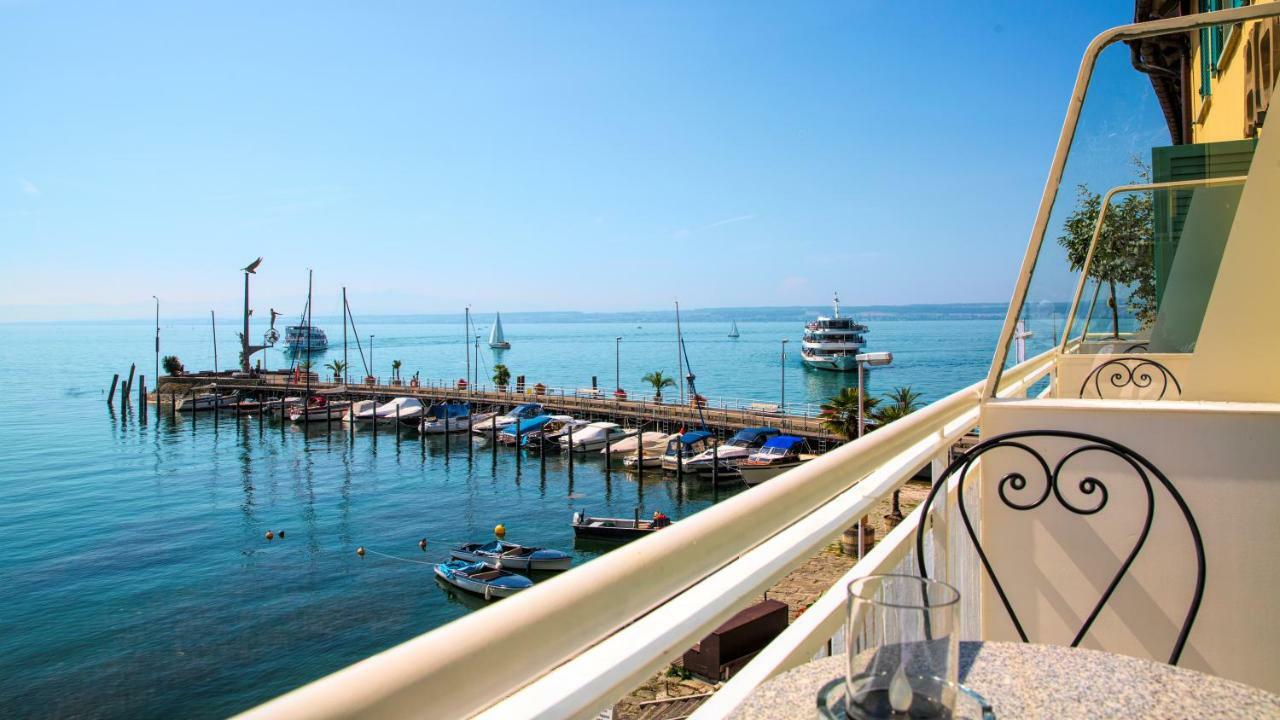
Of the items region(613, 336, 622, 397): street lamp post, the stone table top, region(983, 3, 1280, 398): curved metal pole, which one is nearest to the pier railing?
the stone table top

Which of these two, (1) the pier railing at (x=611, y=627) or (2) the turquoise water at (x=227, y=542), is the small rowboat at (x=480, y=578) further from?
(1) the pier railing at (x=611, y=627)

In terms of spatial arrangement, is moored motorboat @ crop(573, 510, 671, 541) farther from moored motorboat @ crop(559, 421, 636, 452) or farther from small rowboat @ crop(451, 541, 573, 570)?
moored motorboat @ crop(559, 421, 636, 452)

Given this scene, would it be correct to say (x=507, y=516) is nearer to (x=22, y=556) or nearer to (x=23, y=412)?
(x=22, y=556)

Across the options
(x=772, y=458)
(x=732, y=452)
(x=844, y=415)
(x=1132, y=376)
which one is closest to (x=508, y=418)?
(x=732, y=452)

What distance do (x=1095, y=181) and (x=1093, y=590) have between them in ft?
5.42

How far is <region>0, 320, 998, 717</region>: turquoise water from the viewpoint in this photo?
17734 millimetres

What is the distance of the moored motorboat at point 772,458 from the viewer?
30.4 m

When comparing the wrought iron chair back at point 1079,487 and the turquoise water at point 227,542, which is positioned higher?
the wrought iron chair back at point 1079,487

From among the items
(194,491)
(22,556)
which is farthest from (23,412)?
(22,556)

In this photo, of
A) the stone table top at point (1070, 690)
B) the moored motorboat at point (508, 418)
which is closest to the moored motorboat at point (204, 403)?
the moored motorboat at point (508, 418)

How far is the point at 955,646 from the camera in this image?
93 centimetres

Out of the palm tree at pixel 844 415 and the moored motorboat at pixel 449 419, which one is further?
the moored motorboat at pixel 449 419

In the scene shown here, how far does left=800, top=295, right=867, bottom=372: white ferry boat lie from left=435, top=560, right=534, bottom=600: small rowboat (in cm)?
5585

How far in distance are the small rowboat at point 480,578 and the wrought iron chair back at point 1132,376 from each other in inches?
701
